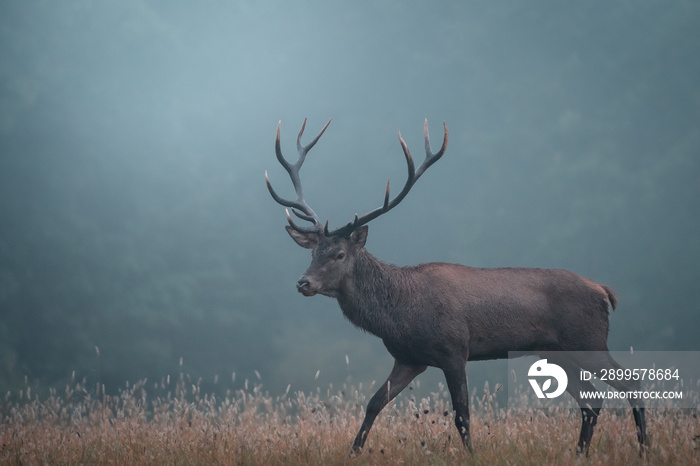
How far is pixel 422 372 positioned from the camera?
23.2 ft

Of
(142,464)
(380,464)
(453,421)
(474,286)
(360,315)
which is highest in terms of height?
(474,286)

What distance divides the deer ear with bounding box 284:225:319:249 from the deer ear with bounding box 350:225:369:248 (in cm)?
39

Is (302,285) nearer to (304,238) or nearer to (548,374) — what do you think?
(304,238)

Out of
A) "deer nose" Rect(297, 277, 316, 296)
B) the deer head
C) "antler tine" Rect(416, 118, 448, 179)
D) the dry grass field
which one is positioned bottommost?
the dry grass field

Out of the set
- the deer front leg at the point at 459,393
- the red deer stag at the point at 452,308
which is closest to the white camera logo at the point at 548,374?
the red deer stag at the point at 452,308

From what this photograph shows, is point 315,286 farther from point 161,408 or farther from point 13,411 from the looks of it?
point 13,411

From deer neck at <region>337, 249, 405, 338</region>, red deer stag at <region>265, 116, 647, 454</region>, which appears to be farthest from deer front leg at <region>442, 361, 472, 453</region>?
deer neck at <region>337, 249, 405, 338</region>

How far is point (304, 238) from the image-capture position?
7.49 metres

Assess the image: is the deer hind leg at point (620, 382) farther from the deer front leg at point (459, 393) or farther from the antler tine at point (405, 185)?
the antler tine at point (405, 185)

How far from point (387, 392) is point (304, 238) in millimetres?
1814

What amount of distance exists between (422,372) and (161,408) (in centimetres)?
302

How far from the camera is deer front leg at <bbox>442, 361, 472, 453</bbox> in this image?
21.4 feet

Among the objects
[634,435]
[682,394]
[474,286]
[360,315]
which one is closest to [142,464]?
[360,315]

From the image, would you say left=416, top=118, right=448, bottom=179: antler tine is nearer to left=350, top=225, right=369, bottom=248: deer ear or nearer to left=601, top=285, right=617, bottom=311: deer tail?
left=350, top=225, right=369, bottom=248: deer ear
